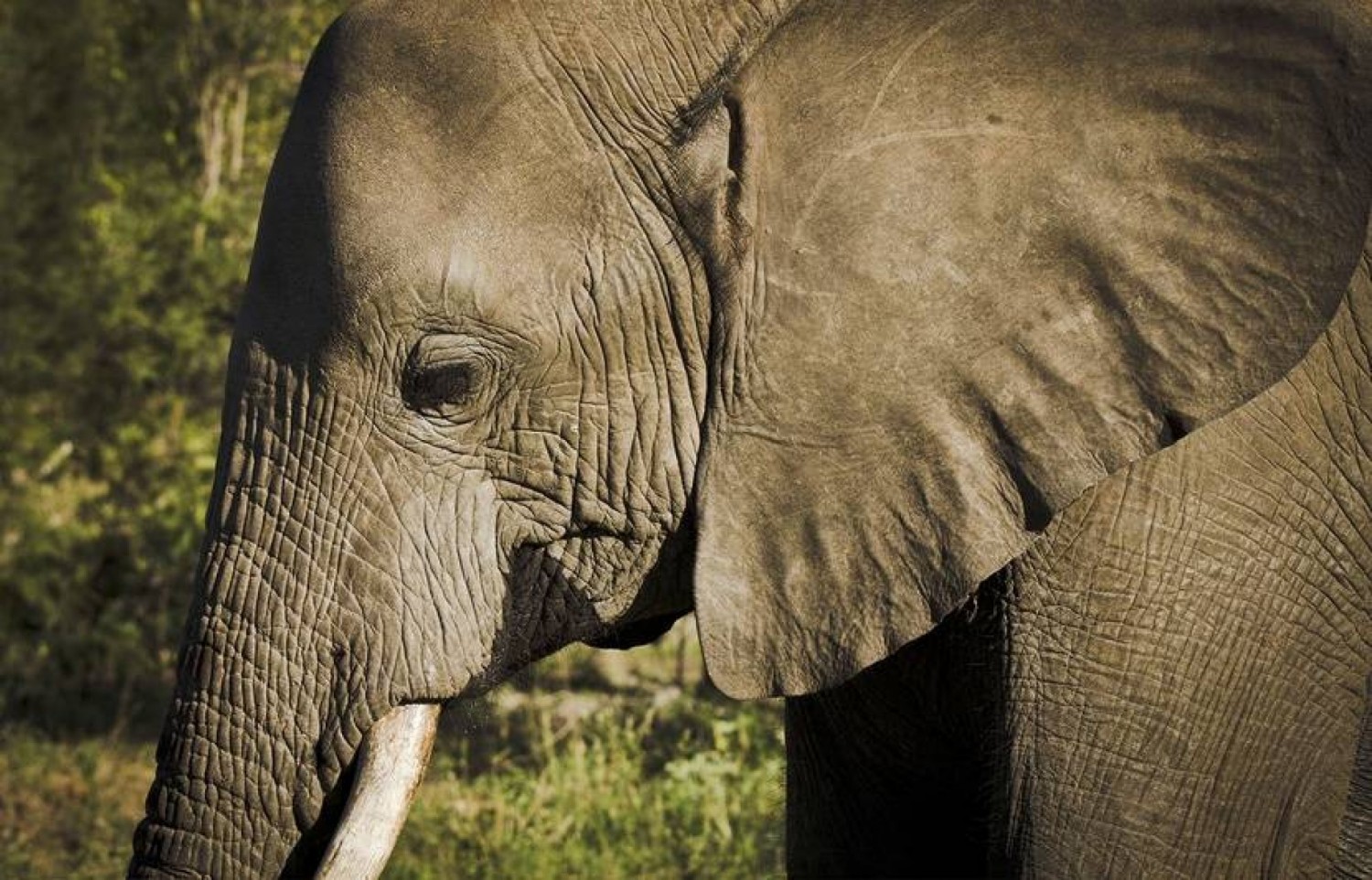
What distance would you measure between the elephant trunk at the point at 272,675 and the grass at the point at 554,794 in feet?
8.05

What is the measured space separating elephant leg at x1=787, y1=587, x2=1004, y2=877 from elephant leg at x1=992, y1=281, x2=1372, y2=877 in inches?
4.5

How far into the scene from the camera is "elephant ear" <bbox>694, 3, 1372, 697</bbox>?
3.40 metres

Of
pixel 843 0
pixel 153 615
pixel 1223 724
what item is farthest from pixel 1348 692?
pixel 153 615

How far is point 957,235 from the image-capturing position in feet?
11.2

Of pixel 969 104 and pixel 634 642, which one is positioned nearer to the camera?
pixel 969 104

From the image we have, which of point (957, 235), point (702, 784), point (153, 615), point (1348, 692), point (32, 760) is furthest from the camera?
point (153, 615)

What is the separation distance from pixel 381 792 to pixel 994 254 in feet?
4.23

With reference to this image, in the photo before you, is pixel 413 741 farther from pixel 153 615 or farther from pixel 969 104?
pixel 153 615

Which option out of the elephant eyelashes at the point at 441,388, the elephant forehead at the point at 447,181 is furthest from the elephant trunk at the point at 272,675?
the elephant forehead at the point at 447,181

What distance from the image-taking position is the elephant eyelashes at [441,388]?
134 inches

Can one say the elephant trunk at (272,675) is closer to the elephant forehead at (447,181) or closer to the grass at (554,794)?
the elephant forehead at (447,181)

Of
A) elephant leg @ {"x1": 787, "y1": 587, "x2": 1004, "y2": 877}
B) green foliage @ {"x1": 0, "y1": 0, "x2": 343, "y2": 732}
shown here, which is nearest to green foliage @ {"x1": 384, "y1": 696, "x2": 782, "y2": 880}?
elephant leg @ {"x1": 787, "y1": 587, "x2": 1004, "y2": 877}

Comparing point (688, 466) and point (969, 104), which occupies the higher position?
point (969, 104)

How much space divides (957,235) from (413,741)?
1190 mm
